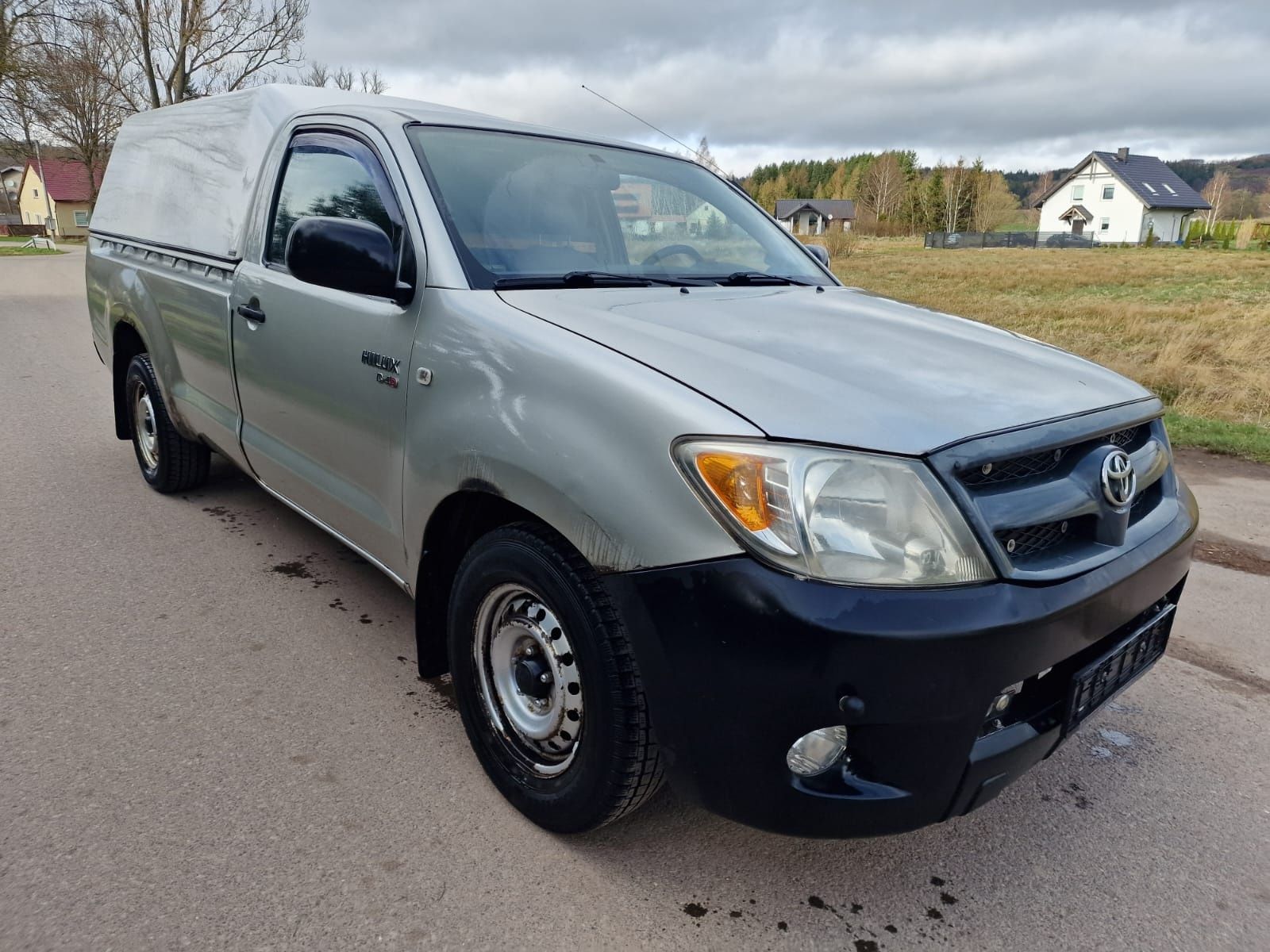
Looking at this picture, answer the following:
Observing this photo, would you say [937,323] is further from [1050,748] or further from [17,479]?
[17,479]

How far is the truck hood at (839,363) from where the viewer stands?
1.90 metres

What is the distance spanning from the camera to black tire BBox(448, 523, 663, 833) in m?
1.98

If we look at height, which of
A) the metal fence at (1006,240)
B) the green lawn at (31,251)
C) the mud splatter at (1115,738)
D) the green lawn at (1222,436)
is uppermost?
the metal fence at (1006,240)

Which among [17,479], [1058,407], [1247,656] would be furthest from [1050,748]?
[17,479]

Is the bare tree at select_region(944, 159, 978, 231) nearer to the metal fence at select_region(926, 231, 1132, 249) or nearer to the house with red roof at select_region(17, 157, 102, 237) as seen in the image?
Result: the metal fence at select_region(926, 231, 1132, 249)

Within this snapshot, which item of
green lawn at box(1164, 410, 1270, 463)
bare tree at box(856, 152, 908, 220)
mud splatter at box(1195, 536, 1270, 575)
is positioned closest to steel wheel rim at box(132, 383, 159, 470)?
mud splatter at box(1195, 536, 1270, 575)

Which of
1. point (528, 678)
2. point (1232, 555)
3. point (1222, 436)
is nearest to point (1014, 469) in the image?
point (528, 678)

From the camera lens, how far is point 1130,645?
220 cm

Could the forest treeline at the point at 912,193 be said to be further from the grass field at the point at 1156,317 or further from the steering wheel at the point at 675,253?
the steering wheel at the point at 675,253

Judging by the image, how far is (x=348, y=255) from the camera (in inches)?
98.4

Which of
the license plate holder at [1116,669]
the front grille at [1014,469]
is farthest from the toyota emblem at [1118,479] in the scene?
the license plate holder at [1116,669]

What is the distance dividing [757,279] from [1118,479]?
1.47 meters

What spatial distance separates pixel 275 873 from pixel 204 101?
3692 mm

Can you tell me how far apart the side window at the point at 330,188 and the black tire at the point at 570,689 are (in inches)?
41.3
